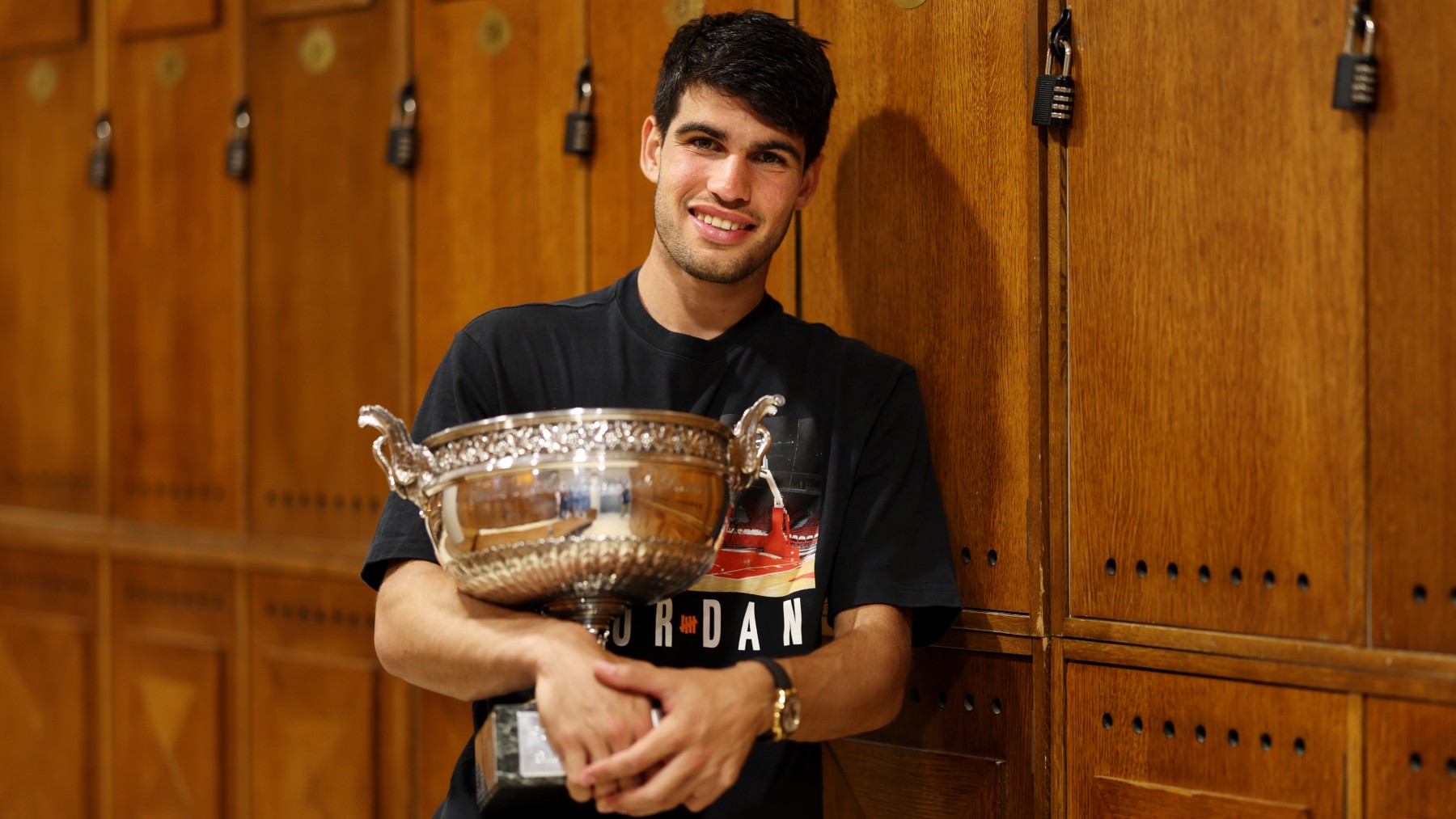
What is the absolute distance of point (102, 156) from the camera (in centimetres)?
321

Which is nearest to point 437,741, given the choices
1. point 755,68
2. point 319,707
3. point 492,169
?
point 319,707

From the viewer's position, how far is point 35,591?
133 inches

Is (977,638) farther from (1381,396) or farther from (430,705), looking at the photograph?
(430,705)

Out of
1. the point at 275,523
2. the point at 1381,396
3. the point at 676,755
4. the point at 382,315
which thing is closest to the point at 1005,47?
the point at 1381,396

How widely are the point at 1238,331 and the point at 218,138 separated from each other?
2301mm

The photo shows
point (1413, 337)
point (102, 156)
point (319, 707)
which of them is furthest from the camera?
point (102, 156)

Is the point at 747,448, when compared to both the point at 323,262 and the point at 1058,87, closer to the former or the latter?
the point at 1058,87

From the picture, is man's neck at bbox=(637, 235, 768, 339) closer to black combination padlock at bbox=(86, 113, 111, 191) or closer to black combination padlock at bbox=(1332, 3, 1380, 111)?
black combination padlock at bbox=(1332, 3, 1380, 111)

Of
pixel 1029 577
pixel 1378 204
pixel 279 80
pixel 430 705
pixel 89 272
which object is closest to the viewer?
pixel 1378 204

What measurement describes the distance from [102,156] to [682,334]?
2049 mm

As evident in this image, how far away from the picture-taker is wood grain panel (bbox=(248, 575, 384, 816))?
2.80m

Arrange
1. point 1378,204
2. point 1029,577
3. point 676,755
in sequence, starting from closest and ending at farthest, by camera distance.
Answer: point 676,755, point 1378,204, point 1029,577

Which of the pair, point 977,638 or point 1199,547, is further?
point 977,638

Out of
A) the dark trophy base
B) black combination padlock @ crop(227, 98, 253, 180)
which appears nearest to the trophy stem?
the dark trophy base
